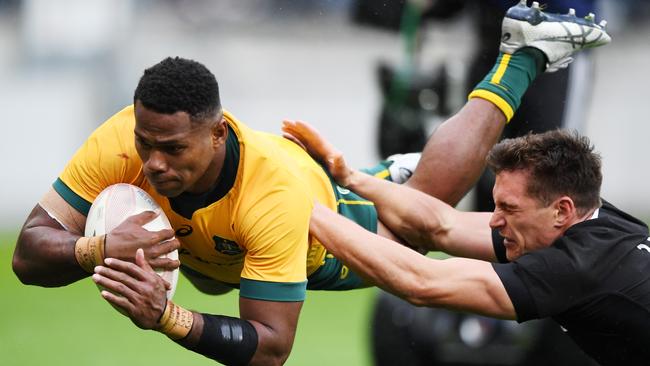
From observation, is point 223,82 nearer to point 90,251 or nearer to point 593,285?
point 90,251

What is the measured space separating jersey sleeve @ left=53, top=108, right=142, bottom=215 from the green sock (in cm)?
200

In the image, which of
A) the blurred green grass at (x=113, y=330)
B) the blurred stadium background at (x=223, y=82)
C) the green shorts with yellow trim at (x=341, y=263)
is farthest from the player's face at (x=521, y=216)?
the blurred stadium background at (x=223, y=82)

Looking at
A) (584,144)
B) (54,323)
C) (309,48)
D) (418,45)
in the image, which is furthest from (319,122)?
(584,144)

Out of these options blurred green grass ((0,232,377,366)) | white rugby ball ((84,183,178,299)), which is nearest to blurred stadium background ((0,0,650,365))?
blurred green grass ((0,232,377,366))

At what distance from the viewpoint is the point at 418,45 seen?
9.78m

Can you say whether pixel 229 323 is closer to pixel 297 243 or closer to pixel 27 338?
pixel 297 243

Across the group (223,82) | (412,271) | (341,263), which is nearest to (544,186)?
(412,271)

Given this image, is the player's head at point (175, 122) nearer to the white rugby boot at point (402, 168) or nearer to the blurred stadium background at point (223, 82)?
the white rugby boot at point (402, 168)

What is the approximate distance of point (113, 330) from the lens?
39.0ft

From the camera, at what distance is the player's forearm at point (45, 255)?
5746 millimetres

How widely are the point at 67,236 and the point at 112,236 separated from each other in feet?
1.06

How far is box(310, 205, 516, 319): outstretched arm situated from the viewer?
5.74m

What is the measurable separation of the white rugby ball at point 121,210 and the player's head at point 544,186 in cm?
136

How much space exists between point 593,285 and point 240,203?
146cm
